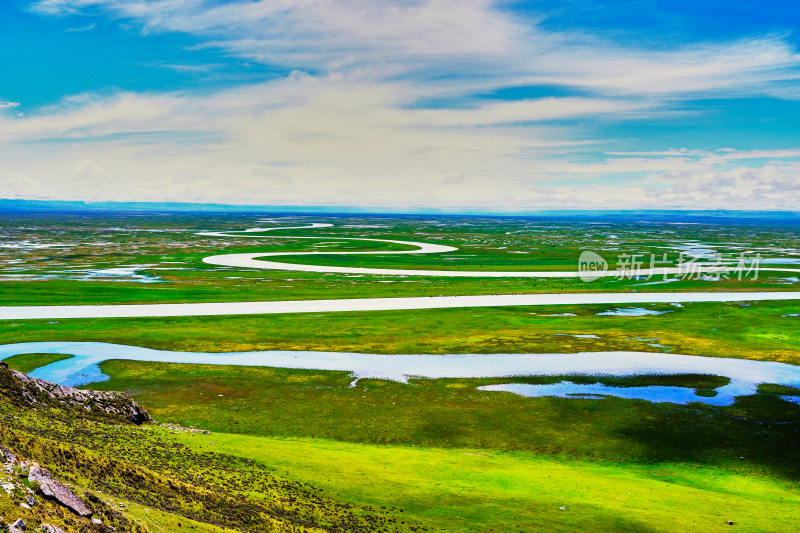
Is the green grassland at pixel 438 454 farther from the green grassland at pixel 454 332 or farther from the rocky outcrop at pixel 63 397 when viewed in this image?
the green grassland at pixel 454 332

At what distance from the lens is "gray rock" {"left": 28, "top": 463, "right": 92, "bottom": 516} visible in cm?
1838

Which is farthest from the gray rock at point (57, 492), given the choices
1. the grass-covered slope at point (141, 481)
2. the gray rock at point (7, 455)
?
the gray rock at point (7, 455)

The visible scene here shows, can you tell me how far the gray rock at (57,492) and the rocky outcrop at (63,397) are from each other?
1339cm

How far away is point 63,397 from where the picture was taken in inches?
1332

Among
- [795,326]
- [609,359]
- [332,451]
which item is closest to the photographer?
[332,451]

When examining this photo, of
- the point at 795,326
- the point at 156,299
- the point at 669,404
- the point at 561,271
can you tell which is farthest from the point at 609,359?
the point at 561,271

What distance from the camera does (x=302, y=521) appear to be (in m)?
24.3

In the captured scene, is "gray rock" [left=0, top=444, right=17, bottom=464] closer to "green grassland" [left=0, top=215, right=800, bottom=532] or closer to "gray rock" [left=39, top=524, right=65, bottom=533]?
"green grassland" [left=0, top=215, right=800, bottom=532]

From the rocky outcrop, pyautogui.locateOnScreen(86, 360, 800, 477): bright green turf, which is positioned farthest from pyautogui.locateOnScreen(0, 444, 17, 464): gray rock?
pyautogui.locateOnScreen(86, 360, 800, 477): bright green turf

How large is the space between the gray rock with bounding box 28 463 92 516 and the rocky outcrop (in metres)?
13.4

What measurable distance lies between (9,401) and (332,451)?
1709cm

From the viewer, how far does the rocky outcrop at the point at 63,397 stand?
31.1m

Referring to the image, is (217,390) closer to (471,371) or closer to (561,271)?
(471,371)

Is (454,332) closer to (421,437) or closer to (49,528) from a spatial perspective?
(421,437)
